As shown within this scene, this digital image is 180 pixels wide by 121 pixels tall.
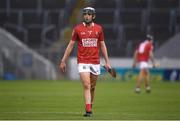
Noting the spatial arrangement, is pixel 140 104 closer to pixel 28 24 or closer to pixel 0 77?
pixel 0 77

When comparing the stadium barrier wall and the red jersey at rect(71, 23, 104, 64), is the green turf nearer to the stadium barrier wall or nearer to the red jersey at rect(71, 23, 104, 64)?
the red jersey at rect(71, 23, 104, 64)

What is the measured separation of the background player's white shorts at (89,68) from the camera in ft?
54.5

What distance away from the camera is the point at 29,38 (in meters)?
45.8

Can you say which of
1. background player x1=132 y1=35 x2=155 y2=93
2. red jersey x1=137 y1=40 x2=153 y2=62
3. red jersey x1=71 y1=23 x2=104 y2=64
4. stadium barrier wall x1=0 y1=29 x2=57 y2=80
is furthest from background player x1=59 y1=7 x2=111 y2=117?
stadium barrier wall x1=0 y1=29 x2=57 y2=80

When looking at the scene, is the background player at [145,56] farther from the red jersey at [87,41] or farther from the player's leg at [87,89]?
the player's leg at [87,89]

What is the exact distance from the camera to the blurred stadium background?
43.5m

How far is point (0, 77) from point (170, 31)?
11273 mm

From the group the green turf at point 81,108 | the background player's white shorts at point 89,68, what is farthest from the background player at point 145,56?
the background player's white shorts at point 89,68

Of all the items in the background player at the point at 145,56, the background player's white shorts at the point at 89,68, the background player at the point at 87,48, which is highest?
the background player at the point at 87,48

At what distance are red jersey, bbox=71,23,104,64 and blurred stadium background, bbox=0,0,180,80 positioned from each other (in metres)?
26.1

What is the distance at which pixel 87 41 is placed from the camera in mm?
16609

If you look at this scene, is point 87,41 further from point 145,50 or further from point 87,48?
point 145,50

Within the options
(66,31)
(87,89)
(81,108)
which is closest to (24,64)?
(66,31)

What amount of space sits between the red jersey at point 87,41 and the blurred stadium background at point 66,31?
26.1m
